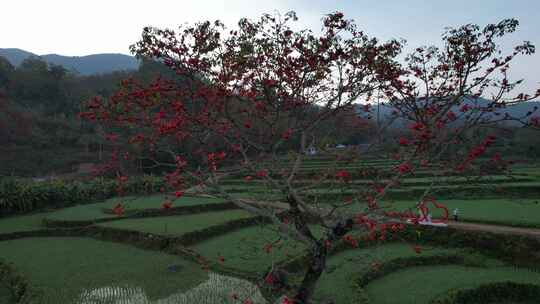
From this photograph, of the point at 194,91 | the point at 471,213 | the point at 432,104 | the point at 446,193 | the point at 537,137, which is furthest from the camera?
the point at 537,137

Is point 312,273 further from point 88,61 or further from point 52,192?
point 88,61

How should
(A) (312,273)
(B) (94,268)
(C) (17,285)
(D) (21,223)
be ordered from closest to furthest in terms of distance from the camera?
(A) (312,273) → (C) (17,285) → (B) (94,268) → (D) (21,223)

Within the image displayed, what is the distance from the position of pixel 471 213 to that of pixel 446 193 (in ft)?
14.8

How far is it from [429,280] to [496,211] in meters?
5.89

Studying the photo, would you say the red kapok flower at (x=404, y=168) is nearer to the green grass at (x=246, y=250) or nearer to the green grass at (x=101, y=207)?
the green grass at (x=246, y=250)

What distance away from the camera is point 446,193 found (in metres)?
17.1

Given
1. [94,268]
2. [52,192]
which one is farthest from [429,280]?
[52,192]

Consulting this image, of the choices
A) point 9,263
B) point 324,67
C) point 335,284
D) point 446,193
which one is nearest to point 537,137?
point 446,193

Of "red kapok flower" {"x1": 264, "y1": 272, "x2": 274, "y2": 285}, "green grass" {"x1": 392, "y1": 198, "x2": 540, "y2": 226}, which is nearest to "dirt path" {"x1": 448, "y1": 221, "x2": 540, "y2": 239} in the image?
"green grass" {"x1": 392, "y1": 198, "x2": 540, "y2": 226}

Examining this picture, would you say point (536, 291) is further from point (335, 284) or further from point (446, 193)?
point (446, 193)

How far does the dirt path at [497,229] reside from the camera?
10158 millimetres

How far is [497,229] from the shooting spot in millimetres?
10773

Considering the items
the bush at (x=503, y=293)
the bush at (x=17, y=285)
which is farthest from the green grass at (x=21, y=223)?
the bush at (x=503, y=293)

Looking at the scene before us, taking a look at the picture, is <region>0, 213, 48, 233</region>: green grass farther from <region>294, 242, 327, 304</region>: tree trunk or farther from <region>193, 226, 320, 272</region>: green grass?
<region>294, 242, 327, 304</region>: tree trunk
